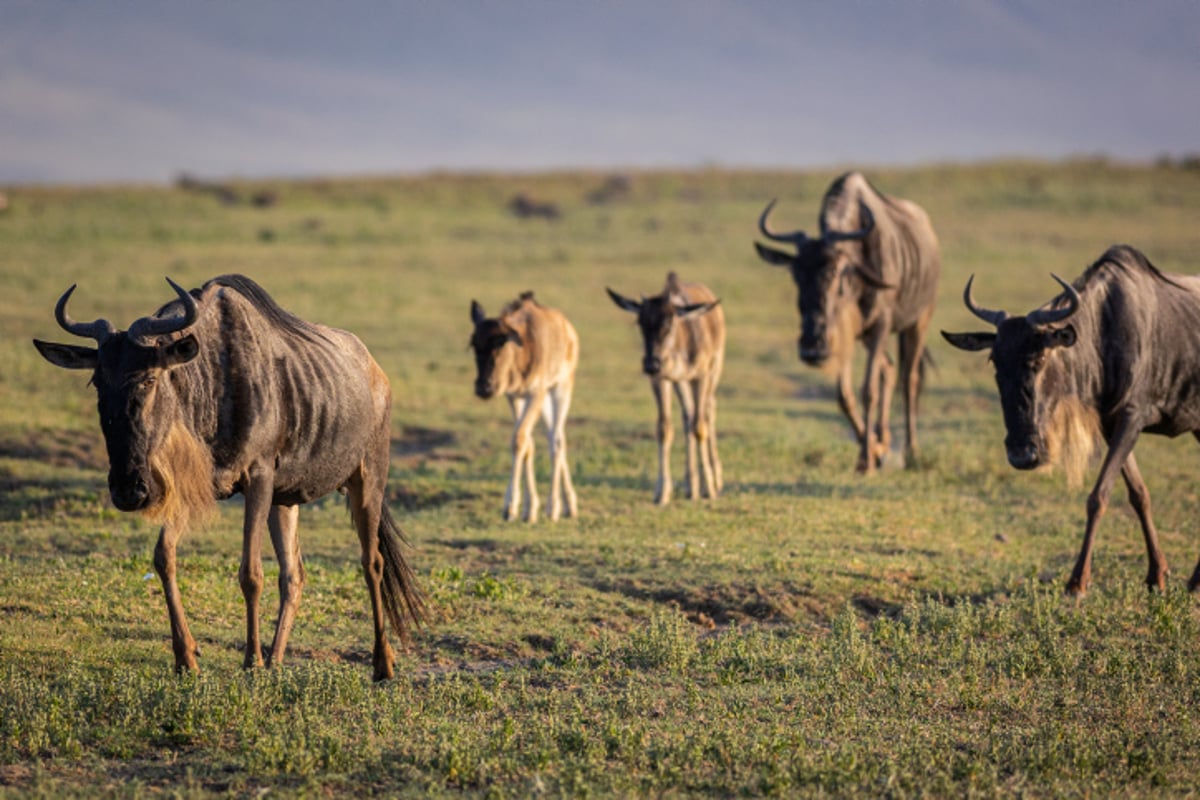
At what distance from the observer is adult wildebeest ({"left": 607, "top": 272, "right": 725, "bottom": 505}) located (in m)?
12.7

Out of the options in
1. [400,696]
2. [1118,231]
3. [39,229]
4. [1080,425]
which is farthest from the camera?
[1118,231]

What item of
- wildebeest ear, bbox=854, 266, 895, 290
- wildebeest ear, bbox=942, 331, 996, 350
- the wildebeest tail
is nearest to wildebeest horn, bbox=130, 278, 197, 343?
the wildebeest tail

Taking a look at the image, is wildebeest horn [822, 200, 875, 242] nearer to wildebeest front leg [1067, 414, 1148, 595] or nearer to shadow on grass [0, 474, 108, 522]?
wildebeest front leg [1067, 414, 1148, 595]

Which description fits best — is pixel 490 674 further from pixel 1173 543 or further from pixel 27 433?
pixel 27 433

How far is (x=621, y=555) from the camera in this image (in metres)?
10.1

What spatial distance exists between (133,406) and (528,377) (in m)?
6.49

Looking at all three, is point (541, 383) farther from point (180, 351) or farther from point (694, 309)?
point (180, 351)

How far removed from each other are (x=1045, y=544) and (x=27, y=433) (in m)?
9.92

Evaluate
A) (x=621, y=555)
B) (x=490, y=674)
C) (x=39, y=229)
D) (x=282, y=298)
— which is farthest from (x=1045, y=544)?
(x=39, y=229)

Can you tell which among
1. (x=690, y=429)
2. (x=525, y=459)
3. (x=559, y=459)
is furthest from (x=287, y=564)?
(x=690, y=429)

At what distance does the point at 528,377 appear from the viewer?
491 inches

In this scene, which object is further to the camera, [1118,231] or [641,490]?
[1118,231]

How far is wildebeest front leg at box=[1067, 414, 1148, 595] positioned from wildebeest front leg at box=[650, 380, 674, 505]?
4116mm

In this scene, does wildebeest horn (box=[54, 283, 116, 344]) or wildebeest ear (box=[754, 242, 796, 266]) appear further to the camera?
wildebeest ear (box=[754, 242, 796, 266])
